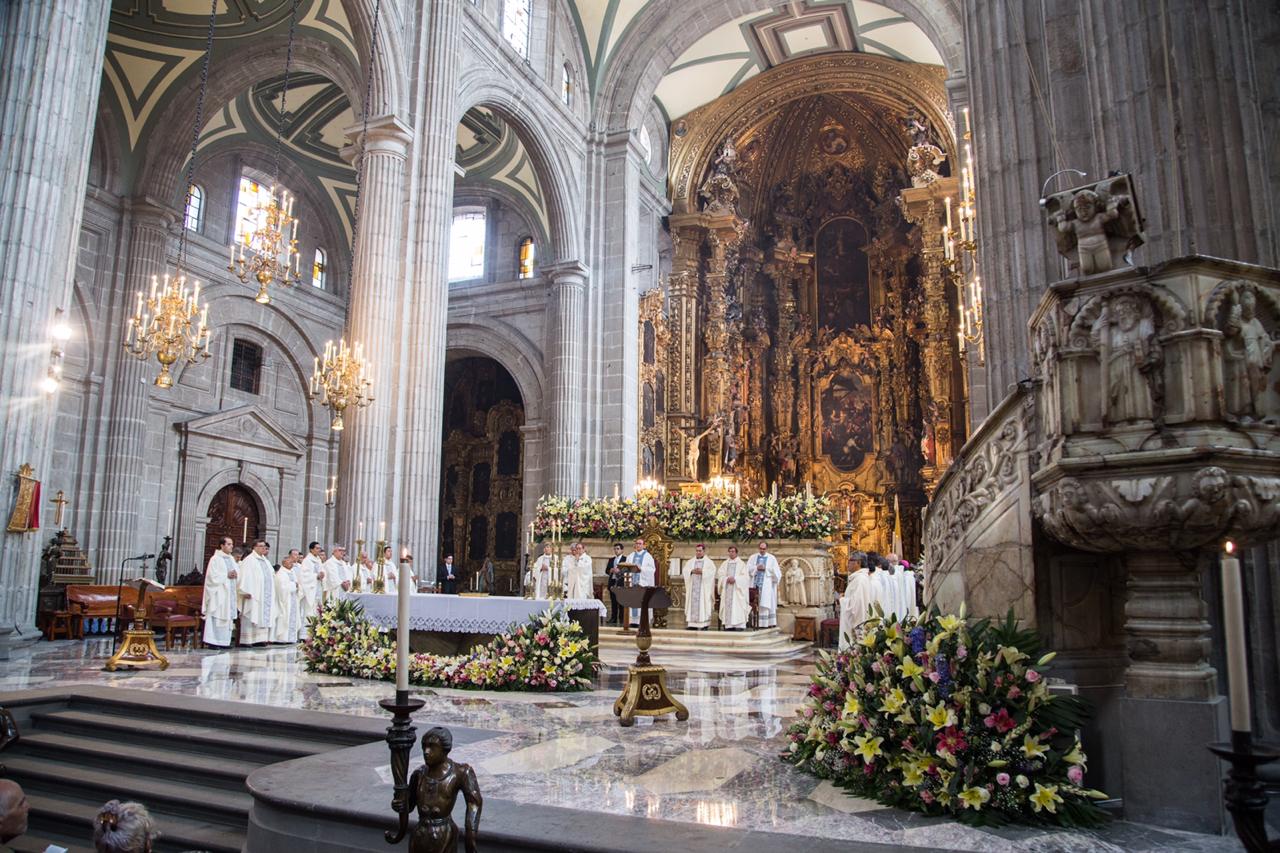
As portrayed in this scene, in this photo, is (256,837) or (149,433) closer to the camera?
(256,837)

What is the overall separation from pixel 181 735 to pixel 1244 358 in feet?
21.7

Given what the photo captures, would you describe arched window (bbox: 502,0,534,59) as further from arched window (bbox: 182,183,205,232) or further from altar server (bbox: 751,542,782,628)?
altar server (bbox: 751,542,782,628)

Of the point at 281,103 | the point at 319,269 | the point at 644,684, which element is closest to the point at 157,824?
the point at 644,684

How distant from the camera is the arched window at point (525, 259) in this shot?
2517cm

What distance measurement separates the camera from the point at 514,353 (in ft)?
81.1

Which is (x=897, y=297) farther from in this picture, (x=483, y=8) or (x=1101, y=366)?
(x=1101, y=366)

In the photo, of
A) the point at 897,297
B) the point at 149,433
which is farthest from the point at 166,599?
the point at 897,297

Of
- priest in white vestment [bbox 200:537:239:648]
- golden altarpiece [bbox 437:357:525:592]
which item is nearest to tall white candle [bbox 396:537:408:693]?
priest in white vestment [bbox 200:537:239:648]

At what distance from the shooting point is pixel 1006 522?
184 inches

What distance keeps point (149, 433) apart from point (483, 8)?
37.0 ft

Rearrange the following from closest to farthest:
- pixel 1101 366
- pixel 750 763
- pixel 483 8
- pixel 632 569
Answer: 1. pixel 1101 366
2. pixel 750 763
3. pixel 632 569
4. pixel 483 8

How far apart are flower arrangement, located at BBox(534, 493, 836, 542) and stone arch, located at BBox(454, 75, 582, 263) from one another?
766 cm

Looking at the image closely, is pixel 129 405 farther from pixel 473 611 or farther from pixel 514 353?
pixel 473 611

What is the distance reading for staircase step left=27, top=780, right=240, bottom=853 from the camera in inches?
202
